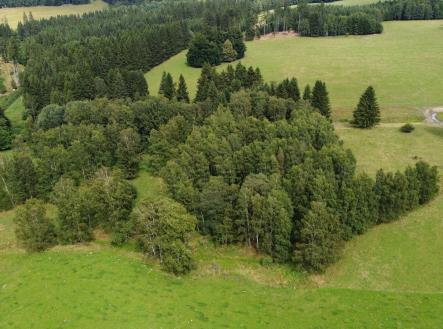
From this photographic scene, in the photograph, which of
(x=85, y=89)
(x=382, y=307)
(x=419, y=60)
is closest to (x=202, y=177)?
(x=382, y=307)

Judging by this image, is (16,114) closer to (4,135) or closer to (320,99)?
(4,135)

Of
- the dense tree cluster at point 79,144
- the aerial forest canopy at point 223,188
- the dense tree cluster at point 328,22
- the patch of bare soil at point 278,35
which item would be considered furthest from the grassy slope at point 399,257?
the patch of bare soil at point 278,35

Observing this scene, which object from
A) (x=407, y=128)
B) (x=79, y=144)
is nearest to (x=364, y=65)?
(x=407, y=128)

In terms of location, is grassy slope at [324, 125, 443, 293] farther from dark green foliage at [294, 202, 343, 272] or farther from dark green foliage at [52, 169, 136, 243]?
dark green foliage at [52, 169, 136, 243]

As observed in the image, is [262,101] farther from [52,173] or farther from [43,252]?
[43,252]

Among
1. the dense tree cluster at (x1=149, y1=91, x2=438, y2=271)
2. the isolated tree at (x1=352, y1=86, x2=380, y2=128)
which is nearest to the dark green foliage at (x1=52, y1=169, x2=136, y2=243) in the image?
the dense tree cluster at (x1=149, y1=91, x2=438, y2=271)

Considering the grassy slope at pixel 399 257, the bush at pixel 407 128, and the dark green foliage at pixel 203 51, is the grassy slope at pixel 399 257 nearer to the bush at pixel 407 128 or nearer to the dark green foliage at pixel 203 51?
the bush at pixel 407 128
